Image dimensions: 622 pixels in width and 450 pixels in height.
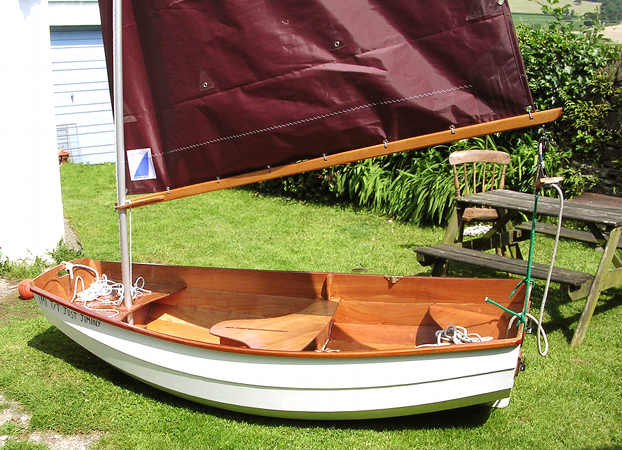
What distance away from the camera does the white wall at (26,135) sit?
6531mm

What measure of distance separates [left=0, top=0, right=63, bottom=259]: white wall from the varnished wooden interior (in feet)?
6.01

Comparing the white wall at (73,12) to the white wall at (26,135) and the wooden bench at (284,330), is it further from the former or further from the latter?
Answer: the wooden bench at (284,330)

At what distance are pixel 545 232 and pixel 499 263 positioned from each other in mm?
703

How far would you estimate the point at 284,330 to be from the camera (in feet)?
15.0

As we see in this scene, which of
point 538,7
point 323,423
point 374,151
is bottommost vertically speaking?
point 323,423

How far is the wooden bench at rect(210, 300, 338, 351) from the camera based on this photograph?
4.28 meters

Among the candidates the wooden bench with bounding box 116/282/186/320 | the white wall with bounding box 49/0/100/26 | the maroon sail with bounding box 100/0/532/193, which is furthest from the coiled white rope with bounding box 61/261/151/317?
the white wall with bounding box 49/0/100/26

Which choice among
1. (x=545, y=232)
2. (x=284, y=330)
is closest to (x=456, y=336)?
(x=284, y=330)

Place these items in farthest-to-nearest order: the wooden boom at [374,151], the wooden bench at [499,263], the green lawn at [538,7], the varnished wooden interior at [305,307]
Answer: the green lawn at [538,7], the wooden bench at [499,263], the varnished wooden interior at [305,307], the wooden boom at [374,151]

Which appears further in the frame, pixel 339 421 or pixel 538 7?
pixel 538 7

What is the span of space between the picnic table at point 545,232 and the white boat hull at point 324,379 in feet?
5.13

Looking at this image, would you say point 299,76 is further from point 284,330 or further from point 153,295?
point 153,295

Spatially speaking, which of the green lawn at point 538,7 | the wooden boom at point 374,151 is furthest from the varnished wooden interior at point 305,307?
the green lawn at point 538,7

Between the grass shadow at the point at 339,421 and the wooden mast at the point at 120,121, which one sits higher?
the wooden mast at the point at 120,121
